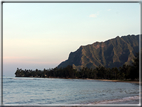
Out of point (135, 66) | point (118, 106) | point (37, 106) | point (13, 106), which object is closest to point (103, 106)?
point (118, 106)

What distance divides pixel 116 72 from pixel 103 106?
15268 cm

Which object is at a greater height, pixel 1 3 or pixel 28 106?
pixel 1 3

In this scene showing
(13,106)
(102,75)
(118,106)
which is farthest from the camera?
(102,75)

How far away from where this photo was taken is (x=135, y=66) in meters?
114

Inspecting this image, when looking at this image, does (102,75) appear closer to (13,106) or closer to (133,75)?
(133,75)

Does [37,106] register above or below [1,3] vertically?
below

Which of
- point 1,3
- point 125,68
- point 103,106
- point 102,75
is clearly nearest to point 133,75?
point 125,68

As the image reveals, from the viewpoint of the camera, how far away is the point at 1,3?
1664 cm

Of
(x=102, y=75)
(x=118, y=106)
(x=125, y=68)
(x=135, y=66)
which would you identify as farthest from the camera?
(x=102, y=75)

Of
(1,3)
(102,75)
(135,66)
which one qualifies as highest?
(1,3)

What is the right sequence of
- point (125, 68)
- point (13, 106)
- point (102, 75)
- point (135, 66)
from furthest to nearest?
point (102, 75) < point (125, 68) < point (135, 66) < point (13, 106)

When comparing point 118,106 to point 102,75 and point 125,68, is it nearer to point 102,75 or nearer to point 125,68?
point 125,68

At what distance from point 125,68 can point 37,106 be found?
Answer: 5953 inches

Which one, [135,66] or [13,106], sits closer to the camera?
[13,106]
